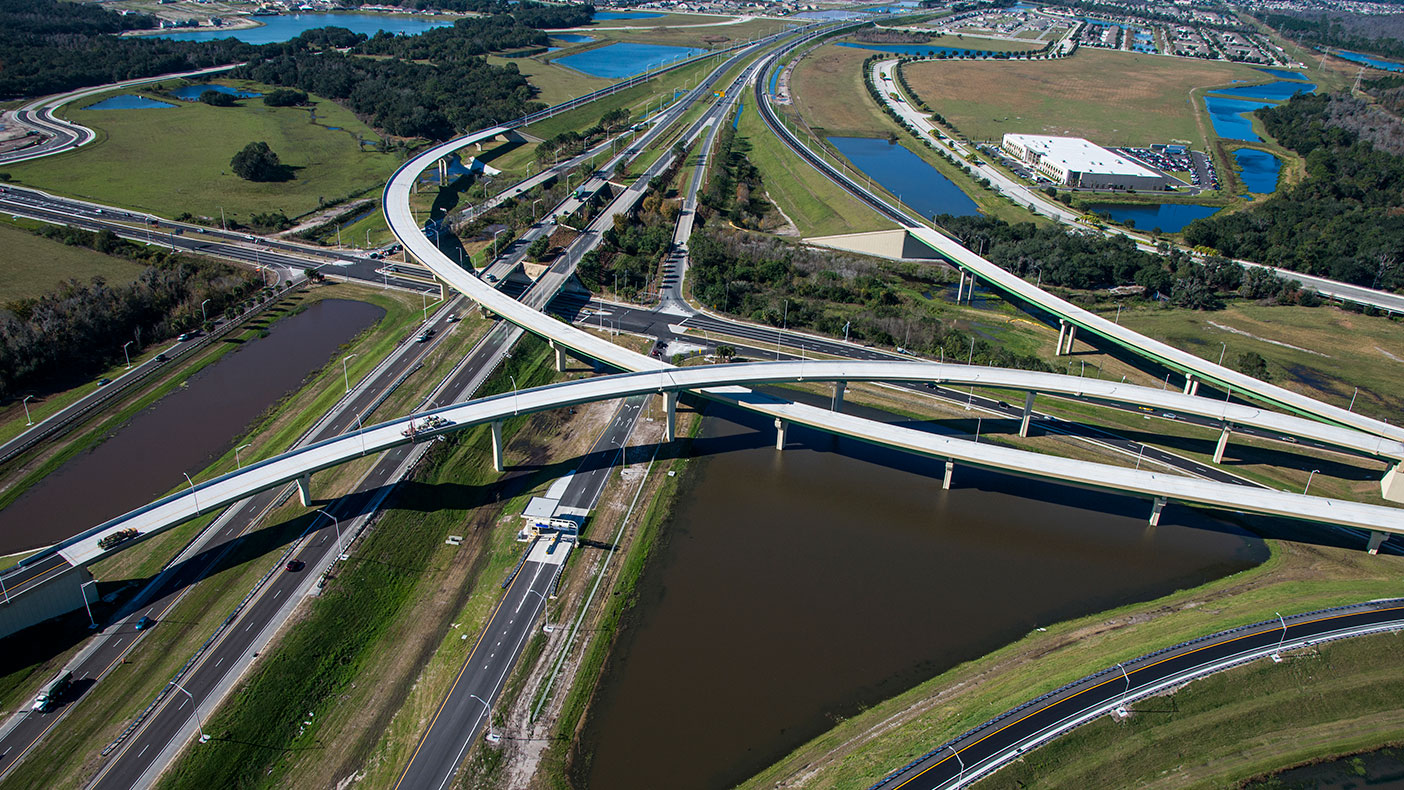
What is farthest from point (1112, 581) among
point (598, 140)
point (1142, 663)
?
point (598, 140)

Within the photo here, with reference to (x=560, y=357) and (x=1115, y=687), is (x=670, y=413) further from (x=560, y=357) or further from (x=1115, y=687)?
(x=1115, y=687)

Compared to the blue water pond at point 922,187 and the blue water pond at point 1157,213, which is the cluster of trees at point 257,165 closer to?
the blue water pond at point 922,187

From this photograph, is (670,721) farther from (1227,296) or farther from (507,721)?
(1227,296)

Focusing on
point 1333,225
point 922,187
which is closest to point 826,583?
point 1333,225

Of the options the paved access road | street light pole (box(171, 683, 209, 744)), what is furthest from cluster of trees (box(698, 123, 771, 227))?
street light pole (box(171, 683, 209, 744))

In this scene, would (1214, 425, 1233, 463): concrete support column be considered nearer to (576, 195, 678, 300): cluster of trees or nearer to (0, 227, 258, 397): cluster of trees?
(576, 195, 678, 300): cluster of trees

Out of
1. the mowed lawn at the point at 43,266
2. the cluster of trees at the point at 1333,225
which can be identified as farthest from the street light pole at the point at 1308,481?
the mowed lawn at the point at 43,266
